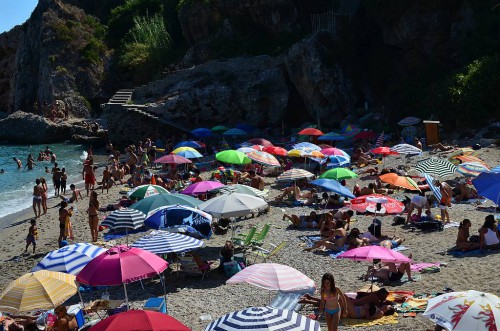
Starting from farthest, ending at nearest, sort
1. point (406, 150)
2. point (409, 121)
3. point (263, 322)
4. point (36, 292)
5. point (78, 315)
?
point (409, 121) < point (406, 150) < point (78, 315) < point (36, 292) < point (263, 322)

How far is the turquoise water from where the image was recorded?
2584 cm

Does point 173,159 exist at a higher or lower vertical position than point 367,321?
higher

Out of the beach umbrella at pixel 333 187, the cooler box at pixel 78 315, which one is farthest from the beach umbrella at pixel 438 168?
the cooler box at pixel 78 315

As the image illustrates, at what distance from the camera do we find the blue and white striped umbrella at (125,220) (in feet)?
45.2

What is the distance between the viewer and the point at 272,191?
22.3m

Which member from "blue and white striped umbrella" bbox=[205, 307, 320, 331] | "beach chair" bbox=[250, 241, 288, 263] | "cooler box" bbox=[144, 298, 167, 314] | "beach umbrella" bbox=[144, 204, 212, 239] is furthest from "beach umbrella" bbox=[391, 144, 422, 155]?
"blue and white striped umbrella" bbox=[205, 307, 320, 331]

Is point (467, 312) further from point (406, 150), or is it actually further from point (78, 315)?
point (406, 150)

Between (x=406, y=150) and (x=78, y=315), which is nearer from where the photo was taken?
(x=78, y=315)

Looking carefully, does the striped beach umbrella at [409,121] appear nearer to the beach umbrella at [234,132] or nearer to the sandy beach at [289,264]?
the beach umbrella at [234,132]

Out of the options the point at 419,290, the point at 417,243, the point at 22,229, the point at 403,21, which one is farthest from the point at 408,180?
the point at 403,21

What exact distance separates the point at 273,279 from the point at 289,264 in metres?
4.26

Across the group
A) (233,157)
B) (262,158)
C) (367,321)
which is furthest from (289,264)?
(262,158)

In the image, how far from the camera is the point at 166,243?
11.8m

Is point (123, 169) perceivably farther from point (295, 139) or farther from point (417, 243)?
point (417, 243)
